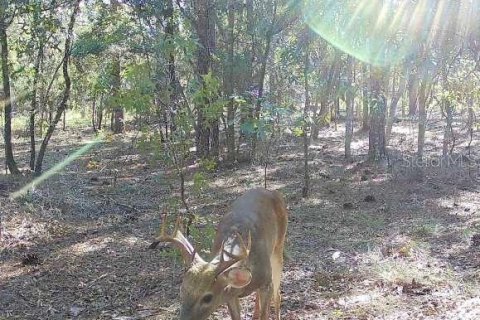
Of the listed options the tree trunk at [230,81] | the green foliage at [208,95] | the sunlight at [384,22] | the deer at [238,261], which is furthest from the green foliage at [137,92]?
the tree trunk at [230,81]

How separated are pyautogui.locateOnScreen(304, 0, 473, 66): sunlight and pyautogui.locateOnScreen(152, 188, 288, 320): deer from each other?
9105 millimetres

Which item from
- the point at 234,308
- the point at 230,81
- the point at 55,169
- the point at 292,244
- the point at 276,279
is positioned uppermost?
the point at 230,81

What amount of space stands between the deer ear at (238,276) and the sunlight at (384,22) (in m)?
10.9

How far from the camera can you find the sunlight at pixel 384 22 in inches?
527

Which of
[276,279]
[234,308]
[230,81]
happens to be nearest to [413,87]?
[230,81]

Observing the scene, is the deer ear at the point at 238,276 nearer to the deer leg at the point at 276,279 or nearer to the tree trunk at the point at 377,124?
the deer leg at the point at 276,279

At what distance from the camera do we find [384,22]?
14.1m

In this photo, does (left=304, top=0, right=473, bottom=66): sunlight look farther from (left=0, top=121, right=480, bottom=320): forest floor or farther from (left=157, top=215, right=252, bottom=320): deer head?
(left=157, top=215, right=252, bottom=320): deer head

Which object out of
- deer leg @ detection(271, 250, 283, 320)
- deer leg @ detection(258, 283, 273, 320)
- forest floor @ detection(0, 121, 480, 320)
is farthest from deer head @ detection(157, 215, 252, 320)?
forest floor @ detection(0, 121, 480, 320)

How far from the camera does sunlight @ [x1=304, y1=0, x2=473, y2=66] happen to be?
43.9ft

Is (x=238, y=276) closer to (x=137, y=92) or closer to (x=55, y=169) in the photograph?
(x=137, y=92)

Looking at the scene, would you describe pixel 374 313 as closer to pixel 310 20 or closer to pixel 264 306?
pixel 264 306

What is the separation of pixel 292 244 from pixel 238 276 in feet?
17.5

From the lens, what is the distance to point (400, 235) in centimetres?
985
